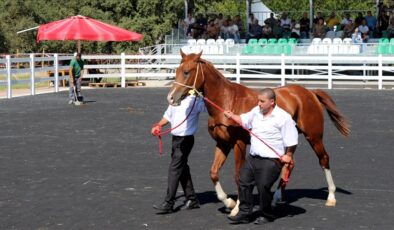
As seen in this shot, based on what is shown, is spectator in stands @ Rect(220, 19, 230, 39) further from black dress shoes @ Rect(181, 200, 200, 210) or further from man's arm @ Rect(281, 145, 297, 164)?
man's arm @ Rect(281, 145, 297, 164)

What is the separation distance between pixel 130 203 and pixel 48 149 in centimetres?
514

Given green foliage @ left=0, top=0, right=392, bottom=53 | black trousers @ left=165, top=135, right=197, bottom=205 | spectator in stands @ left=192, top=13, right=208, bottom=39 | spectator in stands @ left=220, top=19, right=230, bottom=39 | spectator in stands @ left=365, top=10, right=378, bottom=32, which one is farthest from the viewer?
green foliage @ left=0, top=0, right=392, bottom=53

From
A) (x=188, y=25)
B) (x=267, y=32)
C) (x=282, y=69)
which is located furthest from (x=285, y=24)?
(x=282, y=69)

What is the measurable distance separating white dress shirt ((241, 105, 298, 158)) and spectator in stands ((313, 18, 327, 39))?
28.8 m

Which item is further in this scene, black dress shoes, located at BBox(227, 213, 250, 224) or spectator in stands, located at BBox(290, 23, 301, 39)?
spectator in stands, located at BBox(290, 23, 301, 39)

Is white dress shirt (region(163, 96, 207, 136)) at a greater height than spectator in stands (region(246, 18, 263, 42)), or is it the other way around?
spectator in stands (region(246, 18, 263, 42))

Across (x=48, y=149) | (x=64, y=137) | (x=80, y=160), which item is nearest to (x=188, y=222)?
(x=80, y=160)

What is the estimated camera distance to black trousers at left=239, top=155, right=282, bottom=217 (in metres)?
8.26

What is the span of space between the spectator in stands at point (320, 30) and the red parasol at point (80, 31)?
8.97 meters

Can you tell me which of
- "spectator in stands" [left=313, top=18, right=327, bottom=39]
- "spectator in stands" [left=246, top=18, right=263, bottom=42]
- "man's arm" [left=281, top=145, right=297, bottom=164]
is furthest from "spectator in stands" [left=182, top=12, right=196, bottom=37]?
"man's arm" [left=281, top=145, right=297, bottom=164]

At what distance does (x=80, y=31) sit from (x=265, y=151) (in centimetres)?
2333

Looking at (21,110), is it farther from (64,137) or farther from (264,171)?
(264,171)

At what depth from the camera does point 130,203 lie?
9562mm

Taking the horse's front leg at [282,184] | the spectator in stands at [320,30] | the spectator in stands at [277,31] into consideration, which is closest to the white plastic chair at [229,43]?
the spectator in stands at [277,31]
